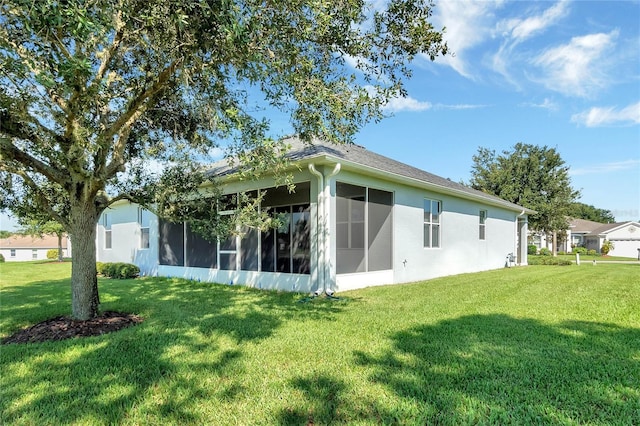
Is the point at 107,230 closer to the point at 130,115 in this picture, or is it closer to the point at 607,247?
the point at 130,115

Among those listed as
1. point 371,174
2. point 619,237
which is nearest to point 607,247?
point 619,237

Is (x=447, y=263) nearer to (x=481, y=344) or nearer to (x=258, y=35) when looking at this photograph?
(x=481, y=344)

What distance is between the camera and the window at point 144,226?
14.2 metres

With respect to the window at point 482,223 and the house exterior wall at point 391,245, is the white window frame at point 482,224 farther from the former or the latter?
the house exterior wall at point 391,245

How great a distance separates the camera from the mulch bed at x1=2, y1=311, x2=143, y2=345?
16.1 feet

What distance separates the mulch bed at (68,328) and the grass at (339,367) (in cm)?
35

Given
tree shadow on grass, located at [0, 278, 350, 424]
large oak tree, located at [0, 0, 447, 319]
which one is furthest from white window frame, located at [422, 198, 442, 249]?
large oak tree, located at [0, 0, 447, 319]

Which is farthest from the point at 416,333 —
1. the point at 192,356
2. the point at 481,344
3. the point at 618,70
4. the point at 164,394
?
the point at 618,70

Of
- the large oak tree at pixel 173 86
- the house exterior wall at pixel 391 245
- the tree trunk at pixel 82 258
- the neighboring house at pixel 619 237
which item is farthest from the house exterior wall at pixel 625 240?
the tree trunk at pixel 82 258

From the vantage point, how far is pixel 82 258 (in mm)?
5602

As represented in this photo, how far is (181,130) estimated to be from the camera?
21.9 feet

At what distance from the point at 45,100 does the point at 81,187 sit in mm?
1310

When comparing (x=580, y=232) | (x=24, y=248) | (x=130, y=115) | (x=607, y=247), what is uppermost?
(x=130, y=115)

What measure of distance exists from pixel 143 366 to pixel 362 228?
6474 millimetres
